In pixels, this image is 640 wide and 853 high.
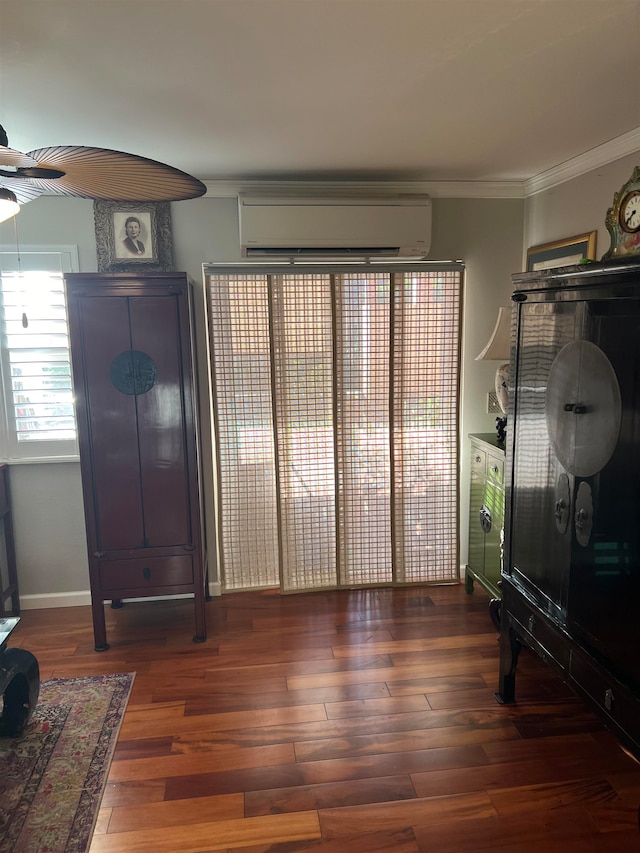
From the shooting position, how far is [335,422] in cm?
364

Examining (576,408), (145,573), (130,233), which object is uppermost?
(130,233)

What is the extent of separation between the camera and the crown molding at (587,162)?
2670 millimetres

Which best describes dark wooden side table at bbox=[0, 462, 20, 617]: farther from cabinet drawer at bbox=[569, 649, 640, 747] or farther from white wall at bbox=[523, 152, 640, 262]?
white wall at bbox=[523, 152, 640, 262]

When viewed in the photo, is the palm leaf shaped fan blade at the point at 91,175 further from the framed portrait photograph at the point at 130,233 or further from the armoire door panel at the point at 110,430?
the framed portrait photograph at the point at 130,233

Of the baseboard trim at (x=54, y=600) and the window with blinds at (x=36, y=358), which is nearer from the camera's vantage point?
the window with blinds at (x=36, y=358)

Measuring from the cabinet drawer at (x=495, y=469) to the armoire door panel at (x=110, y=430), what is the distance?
6.24ft

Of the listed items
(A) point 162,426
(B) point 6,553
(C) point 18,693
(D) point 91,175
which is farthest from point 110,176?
(B) point 6,553

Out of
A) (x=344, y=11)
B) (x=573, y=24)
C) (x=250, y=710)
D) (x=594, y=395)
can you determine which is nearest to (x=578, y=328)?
(x=594, y=395)

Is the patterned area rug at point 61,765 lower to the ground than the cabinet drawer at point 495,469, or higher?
lower

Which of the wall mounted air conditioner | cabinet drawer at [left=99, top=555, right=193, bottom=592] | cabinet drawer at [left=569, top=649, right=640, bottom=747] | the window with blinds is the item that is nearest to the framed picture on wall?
the wall mounted air conditioner

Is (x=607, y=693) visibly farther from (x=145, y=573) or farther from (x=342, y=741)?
(x=145, y=573)

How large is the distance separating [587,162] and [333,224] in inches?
52.4

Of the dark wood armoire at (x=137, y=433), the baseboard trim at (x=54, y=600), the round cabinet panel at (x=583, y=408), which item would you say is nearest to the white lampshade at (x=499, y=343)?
the round cabinet panel at (x=583, y=408)

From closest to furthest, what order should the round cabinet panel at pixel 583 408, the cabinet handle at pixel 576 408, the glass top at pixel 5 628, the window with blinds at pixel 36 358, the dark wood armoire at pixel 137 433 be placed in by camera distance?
1. the round cabinet panel at pixel 583 408
2. the cabinet handle at pixel 576 408
3. the glass top at pixel 5 628
4. the dark wood armoire at pixel 137 433
5. the window with blinds at pixel 36 358
